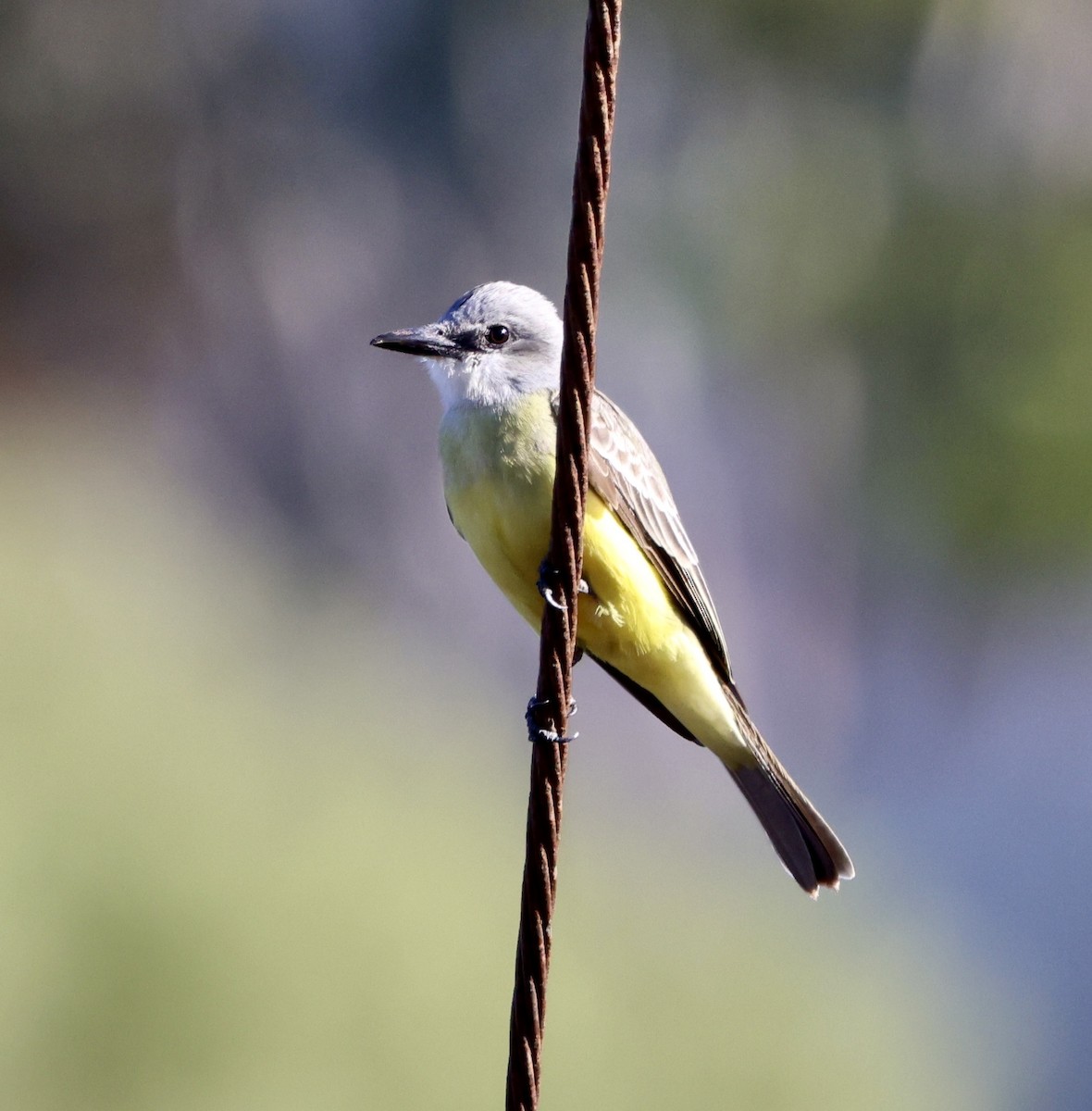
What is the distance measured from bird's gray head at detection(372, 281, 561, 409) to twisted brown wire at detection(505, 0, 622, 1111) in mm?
1086

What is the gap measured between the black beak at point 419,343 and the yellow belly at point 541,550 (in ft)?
0.96

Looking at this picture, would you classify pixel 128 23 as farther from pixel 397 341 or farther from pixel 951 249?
pixel 397 341

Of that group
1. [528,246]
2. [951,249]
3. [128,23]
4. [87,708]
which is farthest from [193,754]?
[951,249]

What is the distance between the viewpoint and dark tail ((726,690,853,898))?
409 centimetres

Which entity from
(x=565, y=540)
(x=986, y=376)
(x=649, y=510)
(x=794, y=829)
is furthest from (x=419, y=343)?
(x=986, y=376)

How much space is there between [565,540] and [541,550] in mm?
849

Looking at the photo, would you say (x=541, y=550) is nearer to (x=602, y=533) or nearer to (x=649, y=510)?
(x=602, y=533)

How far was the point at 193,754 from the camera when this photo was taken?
11141 millimetres

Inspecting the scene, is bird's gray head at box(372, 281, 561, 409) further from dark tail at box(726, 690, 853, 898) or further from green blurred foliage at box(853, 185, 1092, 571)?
green blurred foliage at box(853, 185, 1092, 571)

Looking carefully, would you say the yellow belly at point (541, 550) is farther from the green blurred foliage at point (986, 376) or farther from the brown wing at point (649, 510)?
the green blurred foliage at point (986, 376)

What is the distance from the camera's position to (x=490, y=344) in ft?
12.3

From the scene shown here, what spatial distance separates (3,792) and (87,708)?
1089mm

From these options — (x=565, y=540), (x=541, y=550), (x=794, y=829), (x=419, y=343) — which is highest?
(x=419, y=343)

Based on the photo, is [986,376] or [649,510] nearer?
[649,510]
